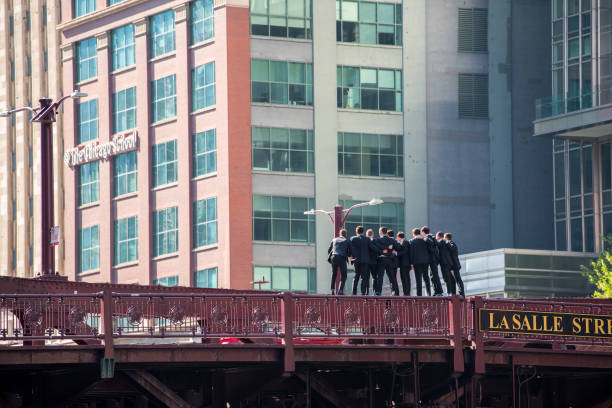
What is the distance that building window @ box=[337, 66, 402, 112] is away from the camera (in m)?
89.2

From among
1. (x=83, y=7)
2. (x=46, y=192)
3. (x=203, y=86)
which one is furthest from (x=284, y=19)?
(x=46, y=192)

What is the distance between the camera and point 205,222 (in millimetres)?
87688

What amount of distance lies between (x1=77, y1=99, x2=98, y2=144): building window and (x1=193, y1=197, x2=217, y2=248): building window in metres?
10.5

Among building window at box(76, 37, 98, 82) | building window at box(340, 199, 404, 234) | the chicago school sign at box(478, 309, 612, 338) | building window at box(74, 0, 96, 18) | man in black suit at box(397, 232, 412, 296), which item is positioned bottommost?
the chicago school sign at box(478, 309, 612, 338)

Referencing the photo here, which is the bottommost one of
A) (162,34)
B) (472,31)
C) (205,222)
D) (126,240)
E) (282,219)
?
(126,240)

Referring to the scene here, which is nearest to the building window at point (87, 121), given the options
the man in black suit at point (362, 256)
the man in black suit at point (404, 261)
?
the man in black suit at point (404, 261)

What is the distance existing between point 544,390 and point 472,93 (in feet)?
168

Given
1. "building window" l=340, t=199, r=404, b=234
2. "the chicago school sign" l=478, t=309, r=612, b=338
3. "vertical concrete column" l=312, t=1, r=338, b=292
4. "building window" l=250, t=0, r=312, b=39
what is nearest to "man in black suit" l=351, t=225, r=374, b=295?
"the chicago school sign" l=478, t=309, r=612, b=338

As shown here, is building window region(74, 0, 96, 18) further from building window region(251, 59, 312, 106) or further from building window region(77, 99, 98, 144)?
building window region(251, 59, 312, 106)

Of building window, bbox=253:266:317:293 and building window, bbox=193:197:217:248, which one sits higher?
building window, bbox=193:197:217:248

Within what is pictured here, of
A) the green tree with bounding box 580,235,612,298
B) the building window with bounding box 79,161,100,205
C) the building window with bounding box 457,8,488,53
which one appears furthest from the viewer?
the building window with bounding box 79,161,100,205

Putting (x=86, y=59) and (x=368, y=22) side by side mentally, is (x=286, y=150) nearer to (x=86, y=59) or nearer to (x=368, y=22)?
(x=368, y=22)

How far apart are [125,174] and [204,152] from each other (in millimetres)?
6756

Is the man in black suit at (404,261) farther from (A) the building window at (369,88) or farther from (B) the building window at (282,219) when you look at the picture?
(A) the building window at (369,88)
